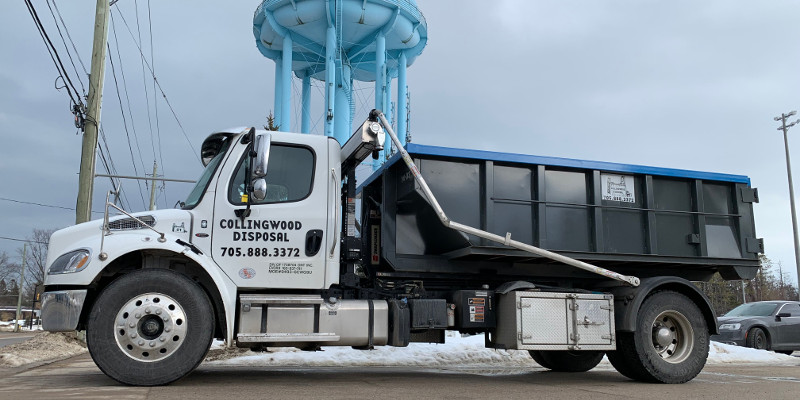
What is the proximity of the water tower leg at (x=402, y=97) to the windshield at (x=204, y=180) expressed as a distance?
22862 mm

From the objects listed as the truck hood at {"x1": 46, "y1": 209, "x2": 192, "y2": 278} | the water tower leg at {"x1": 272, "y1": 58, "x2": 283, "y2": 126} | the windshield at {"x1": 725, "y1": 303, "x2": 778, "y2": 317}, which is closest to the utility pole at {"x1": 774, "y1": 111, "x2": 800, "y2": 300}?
the windshield at {"x1": 725, "y1": 303, "x2": 778, "y2": 317}

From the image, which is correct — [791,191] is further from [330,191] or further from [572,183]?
[330,191]

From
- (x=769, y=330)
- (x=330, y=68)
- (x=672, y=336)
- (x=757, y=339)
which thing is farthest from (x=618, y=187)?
(x=330, y=68)

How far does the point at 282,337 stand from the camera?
6668 mm

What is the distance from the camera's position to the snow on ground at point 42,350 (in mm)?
10039

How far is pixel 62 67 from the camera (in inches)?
488

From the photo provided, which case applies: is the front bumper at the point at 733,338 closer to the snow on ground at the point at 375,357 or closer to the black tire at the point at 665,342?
the snow on ground at the point at 375,357

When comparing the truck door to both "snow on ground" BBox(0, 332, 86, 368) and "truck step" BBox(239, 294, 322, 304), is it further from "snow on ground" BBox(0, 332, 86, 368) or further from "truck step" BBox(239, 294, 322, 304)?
"snow on ground" BBox(0, 332, 86, 368)

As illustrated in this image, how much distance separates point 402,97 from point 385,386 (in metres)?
26.8

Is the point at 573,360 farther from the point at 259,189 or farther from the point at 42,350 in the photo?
the point at 42,350

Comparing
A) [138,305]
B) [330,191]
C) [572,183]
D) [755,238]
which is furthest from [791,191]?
[138,305]

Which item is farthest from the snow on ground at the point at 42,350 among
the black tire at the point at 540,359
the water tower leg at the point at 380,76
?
the water tower leg at the point at 380,76

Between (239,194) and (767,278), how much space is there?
66.5m

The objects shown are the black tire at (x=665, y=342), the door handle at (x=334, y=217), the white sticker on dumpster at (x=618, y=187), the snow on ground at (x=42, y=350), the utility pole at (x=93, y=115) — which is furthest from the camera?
the utility pole at (x=93, y=115)
